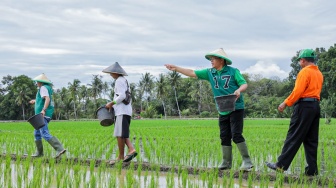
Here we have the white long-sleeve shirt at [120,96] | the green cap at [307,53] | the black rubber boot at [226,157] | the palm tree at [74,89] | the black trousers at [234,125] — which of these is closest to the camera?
the green cap at [307,53]

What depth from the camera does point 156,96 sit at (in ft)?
198

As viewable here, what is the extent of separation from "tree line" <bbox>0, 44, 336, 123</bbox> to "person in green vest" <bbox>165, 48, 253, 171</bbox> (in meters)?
42.2

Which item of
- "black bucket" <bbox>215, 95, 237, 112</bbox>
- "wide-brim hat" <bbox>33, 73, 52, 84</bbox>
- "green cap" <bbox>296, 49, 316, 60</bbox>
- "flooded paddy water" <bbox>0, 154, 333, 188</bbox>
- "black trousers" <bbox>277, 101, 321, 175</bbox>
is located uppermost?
"green cap" <bbox>296, 49, 316, 60</bbox>

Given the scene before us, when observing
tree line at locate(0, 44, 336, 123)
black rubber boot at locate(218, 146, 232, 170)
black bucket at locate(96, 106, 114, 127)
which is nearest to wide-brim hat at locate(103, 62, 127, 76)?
black bucket at locate(96, 106, 114, 127)

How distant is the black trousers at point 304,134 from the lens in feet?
13.8

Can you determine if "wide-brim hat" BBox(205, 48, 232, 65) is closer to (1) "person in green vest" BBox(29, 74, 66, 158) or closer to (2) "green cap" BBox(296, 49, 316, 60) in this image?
(2) "green cap" BBox(296, 49, 316, 60)

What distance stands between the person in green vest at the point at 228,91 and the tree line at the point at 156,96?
42.2 meters

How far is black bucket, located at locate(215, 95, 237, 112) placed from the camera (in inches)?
171

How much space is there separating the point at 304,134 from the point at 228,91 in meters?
0.93

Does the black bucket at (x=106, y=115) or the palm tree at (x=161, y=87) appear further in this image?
the palm tree at (x=161, y=87)

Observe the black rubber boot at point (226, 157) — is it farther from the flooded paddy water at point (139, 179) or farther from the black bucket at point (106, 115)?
the black bucket at point (106, 115)

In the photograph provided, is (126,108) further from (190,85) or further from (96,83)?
(96,83)

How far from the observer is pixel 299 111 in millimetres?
4254

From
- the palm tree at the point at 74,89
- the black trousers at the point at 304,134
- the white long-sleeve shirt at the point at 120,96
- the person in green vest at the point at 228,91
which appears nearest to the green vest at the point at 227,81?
the person in green vest at the point at 228,91
